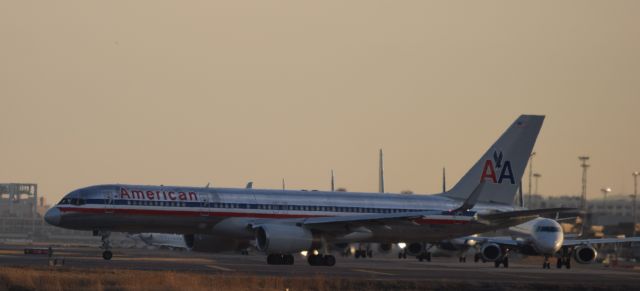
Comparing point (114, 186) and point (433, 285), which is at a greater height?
point (114, 186)

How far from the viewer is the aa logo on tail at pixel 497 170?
70312 mm

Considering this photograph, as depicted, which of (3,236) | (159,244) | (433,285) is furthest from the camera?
(3,236)

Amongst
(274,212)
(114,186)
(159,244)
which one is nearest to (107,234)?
(114,186)

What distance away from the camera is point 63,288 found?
36906 mm

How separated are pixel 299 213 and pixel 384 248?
2463 centimetres

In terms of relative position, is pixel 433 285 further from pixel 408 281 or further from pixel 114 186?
pixel 114 186

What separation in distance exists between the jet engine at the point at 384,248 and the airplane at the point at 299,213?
15882mm

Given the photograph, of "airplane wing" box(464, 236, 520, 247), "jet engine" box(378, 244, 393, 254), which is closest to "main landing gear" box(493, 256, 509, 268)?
"airplane wing" box(464, 236, 520, 247)

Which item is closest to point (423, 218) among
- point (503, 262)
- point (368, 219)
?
point (368, 219)

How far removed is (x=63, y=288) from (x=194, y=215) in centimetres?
2424

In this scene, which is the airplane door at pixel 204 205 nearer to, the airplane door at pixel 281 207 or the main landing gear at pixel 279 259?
the airplane door at pixel 281 207

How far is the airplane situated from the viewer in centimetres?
6025

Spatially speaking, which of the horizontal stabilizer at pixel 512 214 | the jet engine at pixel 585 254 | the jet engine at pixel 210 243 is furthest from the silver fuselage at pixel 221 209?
the jet engine at pixel 585 254

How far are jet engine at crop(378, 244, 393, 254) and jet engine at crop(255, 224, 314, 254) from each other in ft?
78.5
